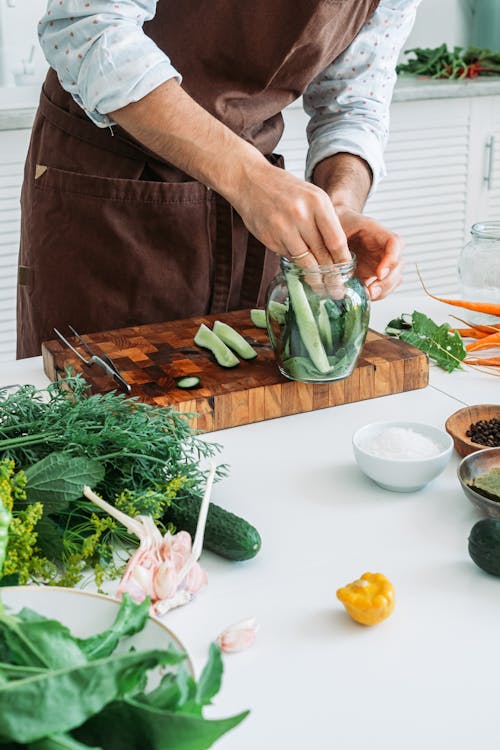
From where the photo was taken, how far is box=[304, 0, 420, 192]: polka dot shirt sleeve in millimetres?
1719

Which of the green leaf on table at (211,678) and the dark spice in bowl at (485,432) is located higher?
the green leaf on table at (211,678)

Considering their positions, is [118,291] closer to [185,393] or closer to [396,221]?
[185,393]

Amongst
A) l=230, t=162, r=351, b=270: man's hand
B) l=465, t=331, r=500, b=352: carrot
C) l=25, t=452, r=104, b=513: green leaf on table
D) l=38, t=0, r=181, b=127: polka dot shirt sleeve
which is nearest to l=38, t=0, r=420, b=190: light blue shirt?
l=38, t=0, r=181, b=127: polka dot shirt sleeve

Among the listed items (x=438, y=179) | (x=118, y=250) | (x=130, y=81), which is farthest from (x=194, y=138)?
(x=438, y=179)

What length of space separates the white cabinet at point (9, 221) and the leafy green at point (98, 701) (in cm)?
239

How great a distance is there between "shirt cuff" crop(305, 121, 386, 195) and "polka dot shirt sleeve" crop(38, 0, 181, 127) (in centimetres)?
50

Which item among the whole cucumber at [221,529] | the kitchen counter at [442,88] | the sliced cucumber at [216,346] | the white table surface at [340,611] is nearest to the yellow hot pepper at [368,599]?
the white table surface at [340,611]

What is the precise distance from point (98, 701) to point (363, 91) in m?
1.47

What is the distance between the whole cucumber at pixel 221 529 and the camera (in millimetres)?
940

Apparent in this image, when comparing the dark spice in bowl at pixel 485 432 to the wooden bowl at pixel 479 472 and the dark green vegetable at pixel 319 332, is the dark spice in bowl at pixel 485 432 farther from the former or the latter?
the dark green vegetable at pixel 319 332

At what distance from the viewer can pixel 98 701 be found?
1.73 feet

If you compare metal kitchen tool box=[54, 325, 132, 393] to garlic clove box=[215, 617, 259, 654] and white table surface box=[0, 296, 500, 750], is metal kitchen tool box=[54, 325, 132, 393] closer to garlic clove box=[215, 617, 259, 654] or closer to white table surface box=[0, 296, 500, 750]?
white table surface box=[0, 296, 500, 750]

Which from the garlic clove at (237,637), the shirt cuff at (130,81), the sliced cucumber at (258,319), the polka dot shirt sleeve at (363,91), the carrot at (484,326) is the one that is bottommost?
the carrot at (484,326)

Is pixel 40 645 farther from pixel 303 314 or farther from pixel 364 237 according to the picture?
pixel 364 237
